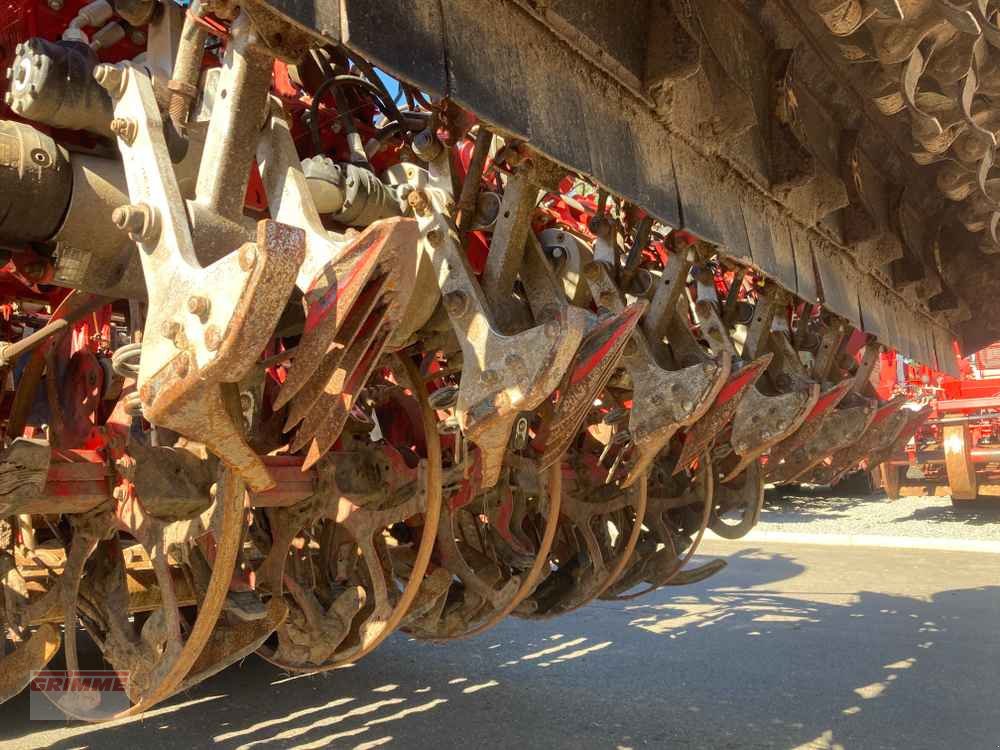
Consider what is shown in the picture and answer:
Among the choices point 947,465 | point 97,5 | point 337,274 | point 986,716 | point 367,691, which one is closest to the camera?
point 337,274

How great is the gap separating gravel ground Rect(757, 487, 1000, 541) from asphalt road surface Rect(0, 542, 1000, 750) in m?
3.13

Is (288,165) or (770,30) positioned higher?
(770,30)

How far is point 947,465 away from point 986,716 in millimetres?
5494

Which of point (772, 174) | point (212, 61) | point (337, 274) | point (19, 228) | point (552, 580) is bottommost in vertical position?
point (552, 580)

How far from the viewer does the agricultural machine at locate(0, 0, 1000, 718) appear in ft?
4.07

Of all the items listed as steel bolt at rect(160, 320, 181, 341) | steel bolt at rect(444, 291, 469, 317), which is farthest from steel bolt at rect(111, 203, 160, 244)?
steel bolt at rect(444, 291, 469, 317)

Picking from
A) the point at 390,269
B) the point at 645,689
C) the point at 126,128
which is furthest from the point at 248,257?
the point at 645,689

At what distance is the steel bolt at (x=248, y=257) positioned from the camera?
101 centimetres

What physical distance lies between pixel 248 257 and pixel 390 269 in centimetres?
21

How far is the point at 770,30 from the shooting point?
2.27 m

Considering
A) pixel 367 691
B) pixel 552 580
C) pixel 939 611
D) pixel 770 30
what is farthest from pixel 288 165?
pixel 939 611

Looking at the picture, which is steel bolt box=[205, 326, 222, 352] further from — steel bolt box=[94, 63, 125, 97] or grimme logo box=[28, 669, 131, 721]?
grimme logo box=[28, 669, 131, 721]

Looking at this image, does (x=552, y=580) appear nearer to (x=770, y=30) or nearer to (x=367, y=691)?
(x=367, y=691)

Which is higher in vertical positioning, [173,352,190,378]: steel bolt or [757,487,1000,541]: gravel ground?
[173,352,190,378]: steel bolt
